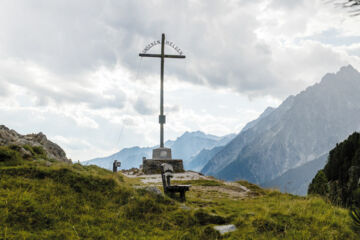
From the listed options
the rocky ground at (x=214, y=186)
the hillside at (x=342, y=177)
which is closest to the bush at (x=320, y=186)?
the hillside at (x=342, y=177)

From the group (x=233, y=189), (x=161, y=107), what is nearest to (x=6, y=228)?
(x=233, y=189)

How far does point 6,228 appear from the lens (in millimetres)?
5922

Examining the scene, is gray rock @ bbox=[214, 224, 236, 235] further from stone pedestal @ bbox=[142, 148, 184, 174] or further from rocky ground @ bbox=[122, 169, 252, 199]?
stone pedestal @ bbox=[142, 148, 184, 174]

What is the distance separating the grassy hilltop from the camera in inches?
260

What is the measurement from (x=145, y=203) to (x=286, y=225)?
4326 mm

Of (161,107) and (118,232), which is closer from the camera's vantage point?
(118,232)

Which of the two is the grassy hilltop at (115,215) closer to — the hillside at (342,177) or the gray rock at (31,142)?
the gray rock at (31,142)

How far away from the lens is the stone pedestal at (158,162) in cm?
2502

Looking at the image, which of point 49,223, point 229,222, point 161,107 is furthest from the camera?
point 161,107

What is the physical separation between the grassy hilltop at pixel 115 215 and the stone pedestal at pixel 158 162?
15156 mm

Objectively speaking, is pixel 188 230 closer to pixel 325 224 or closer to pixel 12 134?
pixel 325 224

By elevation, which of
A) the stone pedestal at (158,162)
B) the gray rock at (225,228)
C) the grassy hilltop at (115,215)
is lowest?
the gray rock at (225,228)

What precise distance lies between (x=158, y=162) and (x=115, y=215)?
17.5 m

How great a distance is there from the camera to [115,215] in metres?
7.68
